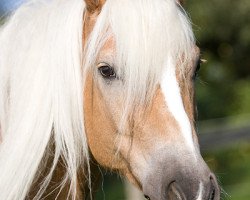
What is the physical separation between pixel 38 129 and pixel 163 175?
2.34 feet

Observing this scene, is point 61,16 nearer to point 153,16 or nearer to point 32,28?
point 32,28

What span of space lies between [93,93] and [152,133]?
0.45 m

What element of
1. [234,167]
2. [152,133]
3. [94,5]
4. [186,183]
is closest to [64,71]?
[94,5]

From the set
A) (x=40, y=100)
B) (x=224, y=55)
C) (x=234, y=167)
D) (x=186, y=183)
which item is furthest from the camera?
(x=224, y=55)

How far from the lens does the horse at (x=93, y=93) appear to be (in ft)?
10.1

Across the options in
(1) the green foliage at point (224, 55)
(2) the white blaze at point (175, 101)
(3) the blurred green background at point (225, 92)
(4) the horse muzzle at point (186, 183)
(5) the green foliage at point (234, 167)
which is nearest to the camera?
(4) the horse muzzle at point (186, 183)

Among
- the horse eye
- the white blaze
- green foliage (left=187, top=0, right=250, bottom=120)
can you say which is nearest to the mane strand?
the horse eye

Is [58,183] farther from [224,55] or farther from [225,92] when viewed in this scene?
[224,55]

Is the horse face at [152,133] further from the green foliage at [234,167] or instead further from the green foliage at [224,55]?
the green foliage at [224,55]

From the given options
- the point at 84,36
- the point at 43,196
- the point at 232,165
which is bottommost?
the point at 232,165

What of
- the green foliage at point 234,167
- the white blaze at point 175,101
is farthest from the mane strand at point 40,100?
the green foliage at point 234,167

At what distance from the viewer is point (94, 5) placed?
Answer: 333cm

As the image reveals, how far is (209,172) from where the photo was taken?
9.49 ft

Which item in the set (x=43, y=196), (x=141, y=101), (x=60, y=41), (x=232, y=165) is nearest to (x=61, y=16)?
(x=60, y=41)
